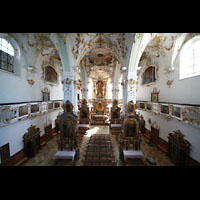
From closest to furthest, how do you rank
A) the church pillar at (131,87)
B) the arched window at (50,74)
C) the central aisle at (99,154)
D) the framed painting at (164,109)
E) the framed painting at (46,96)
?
the central aisle at (99,154) < the framed painting at (164,109) < the church pillar at (131,87) < the framed painting at (46,96) < the arched window at (50,74)

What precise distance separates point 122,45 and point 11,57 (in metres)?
7.49

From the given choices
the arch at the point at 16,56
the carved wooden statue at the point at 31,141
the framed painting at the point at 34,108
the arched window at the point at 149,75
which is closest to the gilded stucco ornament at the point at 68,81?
the framed painting at the point at 34,108

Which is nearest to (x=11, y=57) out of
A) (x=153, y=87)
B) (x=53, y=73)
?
(x=53, y=73)

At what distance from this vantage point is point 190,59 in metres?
5.15

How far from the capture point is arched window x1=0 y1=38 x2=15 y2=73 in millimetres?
5033

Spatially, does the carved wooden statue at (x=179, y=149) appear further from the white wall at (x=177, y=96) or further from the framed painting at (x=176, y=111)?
the framed painting at (x=176, y=111)

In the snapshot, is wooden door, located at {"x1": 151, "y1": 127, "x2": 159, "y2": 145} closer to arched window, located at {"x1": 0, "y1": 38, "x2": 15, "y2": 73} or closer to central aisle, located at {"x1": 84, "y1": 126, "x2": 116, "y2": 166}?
central aisle, located at {"x1": 84, "y1": 126, "x2": 116, "y2": 166}

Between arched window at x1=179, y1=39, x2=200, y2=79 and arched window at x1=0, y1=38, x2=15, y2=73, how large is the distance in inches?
407

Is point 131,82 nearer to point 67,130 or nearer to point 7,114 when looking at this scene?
point 67,130

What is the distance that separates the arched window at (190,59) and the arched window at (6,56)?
10333mm

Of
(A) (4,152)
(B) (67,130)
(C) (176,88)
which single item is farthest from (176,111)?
(A) (4,152)

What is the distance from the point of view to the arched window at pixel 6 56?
198 inches

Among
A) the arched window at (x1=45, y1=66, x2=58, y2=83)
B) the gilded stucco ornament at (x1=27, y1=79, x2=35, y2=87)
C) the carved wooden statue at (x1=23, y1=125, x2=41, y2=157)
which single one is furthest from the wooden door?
the arched window at (x1=45, y1=66, x2=58, y2=83)
